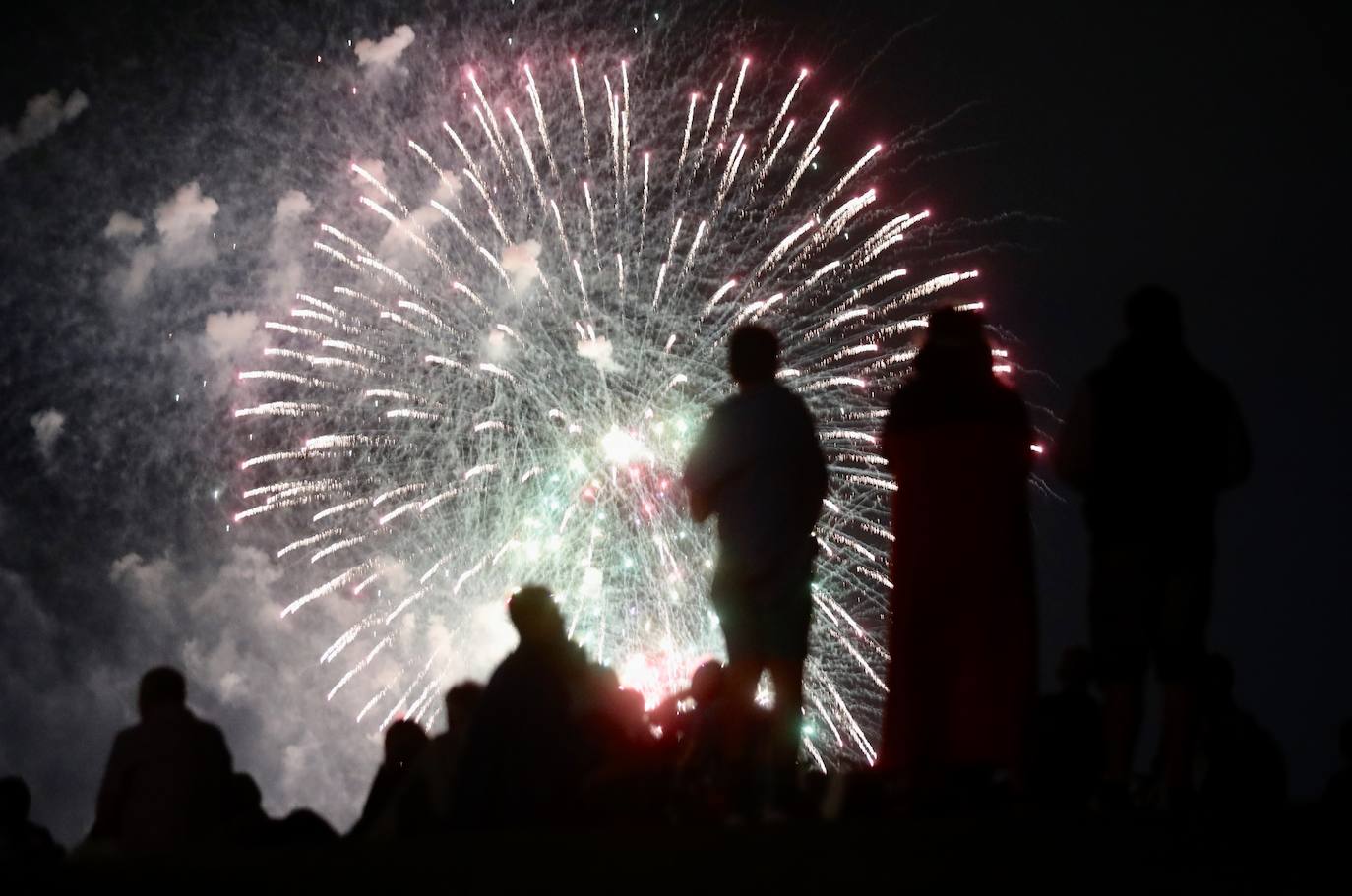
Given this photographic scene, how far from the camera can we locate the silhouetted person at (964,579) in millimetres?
8398

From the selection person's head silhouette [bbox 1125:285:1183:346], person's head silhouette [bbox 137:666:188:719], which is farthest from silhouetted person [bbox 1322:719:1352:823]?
person's head silhouette [bbox 137:666:188:719]

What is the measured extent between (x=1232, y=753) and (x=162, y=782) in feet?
16.1

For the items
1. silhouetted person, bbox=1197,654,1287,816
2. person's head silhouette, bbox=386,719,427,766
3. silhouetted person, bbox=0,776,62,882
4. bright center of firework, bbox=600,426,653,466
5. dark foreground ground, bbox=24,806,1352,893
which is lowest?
dark foreground ground, bbox=24,806,1352,893

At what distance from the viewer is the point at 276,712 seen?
42844 millimetres

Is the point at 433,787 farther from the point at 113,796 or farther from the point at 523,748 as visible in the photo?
the point at 113,796

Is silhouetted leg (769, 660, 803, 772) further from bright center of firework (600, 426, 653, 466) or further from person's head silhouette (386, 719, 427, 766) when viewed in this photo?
bright center of firework (600, 426, 653, 466)

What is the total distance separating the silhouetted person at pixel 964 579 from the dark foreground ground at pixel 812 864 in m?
1.68

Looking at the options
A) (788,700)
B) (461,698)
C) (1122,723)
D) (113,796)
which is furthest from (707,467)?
(113,796)

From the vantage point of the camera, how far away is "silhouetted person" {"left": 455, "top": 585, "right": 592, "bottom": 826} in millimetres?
7801

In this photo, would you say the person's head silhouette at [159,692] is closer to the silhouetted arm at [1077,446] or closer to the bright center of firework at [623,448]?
the silhouetted arm at [1077,446]


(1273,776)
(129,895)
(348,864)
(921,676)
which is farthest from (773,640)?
(129,895)

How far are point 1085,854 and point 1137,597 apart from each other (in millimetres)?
1877

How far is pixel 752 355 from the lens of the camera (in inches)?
353

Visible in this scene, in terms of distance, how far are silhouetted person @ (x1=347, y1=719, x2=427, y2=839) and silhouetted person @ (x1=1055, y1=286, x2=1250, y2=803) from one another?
305cm
